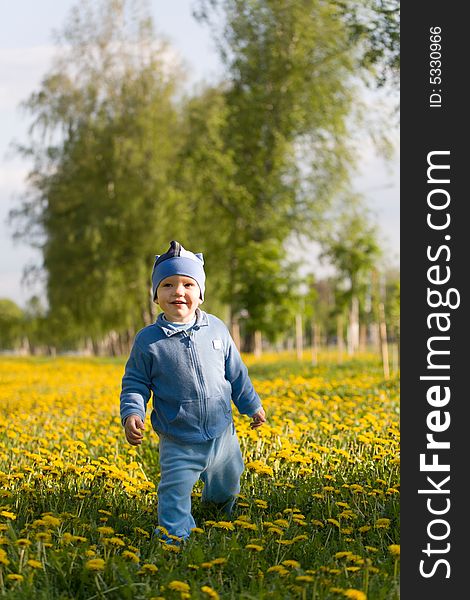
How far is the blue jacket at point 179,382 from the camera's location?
4.47 meters

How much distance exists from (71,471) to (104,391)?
780 cm

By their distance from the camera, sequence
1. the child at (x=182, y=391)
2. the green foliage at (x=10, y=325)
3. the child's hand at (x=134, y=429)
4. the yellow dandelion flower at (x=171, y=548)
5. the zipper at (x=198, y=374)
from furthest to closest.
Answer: the green foliage at (x=10, y=325) < the zipper at (x=198, y=374) < the child at (x=182, y=391) < the child's hand at (x=134, y=429) < the yellow dandelion flower at (x=171, y=548)

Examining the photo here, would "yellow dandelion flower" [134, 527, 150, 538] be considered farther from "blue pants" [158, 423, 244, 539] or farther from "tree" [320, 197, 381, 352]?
"tree" [320, 197, 381, 352]

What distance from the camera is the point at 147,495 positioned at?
5164 millimetres

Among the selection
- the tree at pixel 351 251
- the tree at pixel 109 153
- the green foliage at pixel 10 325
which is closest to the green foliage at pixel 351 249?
the tree at pixel 351 251

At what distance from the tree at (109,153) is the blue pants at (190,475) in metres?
22.1

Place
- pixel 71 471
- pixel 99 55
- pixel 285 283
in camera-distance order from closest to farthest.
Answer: pixel 71 471
pixel 285 283
pixel 99 55

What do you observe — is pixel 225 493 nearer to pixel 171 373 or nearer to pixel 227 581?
pixel 171 373

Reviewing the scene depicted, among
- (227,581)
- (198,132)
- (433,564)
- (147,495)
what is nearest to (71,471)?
(147,495)

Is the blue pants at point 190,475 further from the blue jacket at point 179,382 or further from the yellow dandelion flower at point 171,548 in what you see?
the yellow dandelion flower at point 171,548

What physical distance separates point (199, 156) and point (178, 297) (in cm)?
2303

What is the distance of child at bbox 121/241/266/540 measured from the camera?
Result: 4.39 metres

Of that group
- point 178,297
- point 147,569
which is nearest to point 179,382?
point 178,297

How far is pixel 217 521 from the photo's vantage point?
15.4ft
